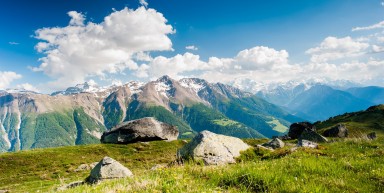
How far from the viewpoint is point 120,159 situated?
202 feet

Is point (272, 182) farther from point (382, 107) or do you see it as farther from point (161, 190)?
point (382, 107)

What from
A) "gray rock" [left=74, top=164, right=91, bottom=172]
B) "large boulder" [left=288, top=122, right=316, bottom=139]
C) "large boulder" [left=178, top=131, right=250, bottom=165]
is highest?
"large boulder" [left=178, top=131, right=250, bottom=165]

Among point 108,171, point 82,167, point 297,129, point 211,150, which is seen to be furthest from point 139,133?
point 211,150

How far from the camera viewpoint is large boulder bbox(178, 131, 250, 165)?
20109 millimetres

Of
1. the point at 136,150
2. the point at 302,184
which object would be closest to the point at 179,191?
Answer: the point at 302,184

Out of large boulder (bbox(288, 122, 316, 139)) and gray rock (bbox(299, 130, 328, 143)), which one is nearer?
gray rock (bbox(299, 130, 328, 143))

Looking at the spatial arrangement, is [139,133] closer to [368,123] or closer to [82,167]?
[82,167]

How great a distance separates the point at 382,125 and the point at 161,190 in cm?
11744

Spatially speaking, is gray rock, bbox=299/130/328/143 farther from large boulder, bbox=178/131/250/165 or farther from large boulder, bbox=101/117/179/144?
large boulder, bbox=101/117/179/144

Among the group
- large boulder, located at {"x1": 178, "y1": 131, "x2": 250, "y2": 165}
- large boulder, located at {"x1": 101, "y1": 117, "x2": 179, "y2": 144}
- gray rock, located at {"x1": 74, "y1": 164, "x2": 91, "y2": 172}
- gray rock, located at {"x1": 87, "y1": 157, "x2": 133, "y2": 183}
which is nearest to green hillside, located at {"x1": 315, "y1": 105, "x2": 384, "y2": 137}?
large boulder, located at {"x1": 101, "y1": 117, "x2": 179, "y2": 144}

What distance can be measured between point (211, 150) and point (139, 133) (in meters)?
64.5

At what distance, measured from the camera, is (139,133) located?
272 ft

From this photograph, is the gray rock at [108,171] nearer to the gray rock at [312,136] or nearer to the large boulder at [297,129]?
the gray rock at [312,136]

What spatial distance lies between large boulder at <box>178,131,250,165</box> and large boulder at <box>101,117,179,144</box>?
62.4 meters
